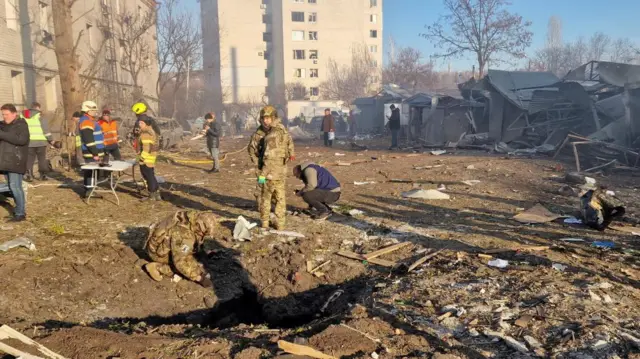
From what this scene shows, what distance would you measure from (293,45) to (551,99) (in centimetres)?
4944

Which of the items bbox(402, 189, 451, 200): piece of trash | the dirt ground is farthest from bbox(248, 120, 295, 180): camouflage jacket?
bbox(402, 189, 451, 200): piece of trash

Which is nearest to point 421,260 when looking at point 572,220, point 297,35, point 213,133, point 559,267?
point 559,267

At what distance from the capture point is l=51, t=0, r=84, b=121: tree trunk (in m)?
12.1

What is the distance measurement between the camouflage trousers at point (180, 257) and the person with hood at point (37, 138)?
5270 millimetres

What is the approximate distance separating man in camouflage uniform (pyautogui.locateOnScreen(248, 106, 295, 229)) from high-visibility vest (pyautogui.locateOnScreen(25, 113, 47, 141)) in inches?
201

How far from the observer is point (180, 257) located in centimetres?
489

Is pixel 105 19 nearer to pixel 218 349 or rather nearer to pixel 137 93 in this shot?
pixel 137 93

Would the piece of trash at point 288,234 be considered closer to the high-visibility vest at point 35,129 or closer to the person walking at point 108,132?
the person walking at point 108,132

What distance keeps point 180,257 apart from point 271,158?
188 cm

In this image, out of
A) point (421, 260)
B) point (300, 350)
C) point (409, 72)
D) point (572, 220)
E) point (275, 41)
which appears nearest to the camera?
point (300, 350)

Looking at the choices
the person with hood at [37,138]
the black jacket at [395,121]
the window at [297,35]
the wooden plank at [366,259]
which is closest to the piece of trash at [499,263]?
the wooden plank at [366,259]

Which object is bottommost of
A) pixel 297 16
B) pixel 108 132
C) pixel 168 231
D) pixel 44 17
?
pixel 168 231

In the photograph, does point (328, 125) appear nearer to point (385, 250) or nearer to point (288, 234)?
point (288, 234)

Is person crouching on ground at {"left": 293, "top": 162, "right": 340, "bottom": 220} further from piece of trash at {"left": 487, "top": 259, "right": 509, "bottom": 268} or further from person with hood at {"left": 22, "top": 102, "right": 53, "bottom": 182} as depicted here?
person with hood at {"left": 22, "top": 102, "right": 53, "bottom": 182}
